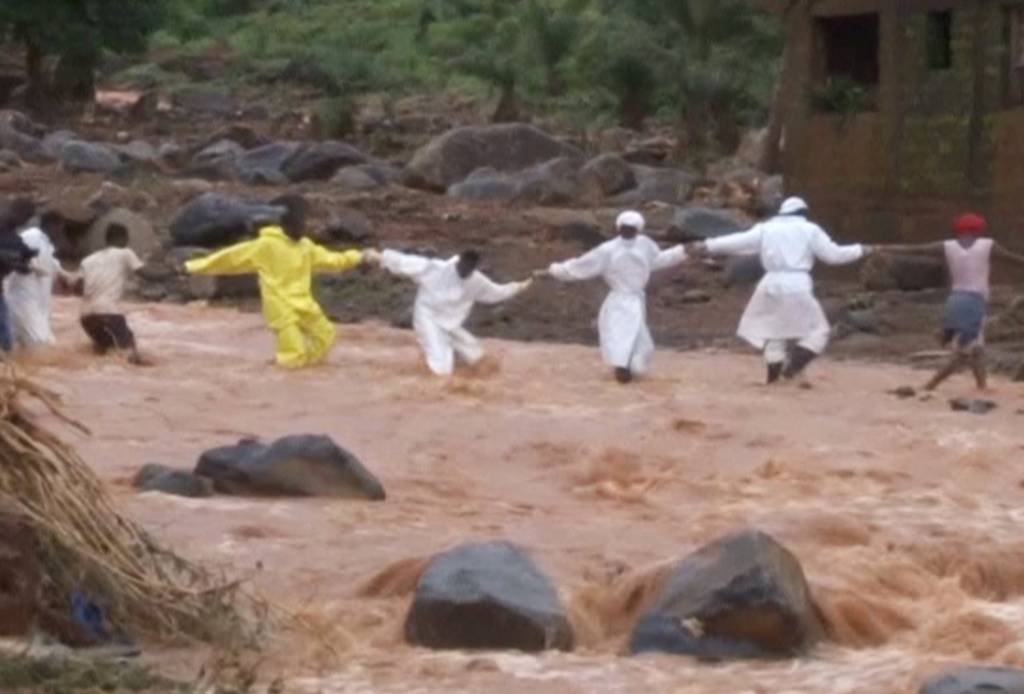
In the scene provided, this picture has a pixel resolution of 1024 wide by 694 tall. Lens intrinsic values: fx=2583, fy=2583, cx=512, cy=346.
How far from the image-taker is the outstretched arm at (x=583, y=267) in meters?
16.4

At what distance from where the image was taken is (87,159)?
3647cm

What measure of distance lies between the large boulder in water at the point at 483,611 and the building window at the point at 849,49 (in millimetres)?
16338

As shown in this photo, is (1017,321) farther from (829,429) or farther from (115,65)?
(115,65)

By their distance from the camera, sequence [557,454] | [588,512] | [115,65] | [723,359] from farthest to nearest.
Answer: [115,65]
[723,359]
[557,454]
[588,512]

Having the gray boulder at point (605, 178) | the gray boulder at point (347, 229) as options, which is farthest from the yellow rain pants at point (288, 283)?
the gray boulder at point (605, 178)

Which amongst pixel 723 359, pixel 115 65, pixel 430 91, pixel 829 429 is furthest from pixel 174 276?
pixel 115 65

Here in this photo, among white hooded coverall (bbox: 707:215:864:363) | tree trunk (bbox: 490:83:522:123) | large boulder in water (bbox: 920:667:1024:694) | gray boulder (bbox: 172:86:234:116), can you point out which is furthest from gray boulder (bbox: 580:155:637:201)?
large boulder in water (bbox: 920:667:1024:694)

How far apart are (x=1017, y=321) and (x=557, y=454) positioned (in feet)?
25.9

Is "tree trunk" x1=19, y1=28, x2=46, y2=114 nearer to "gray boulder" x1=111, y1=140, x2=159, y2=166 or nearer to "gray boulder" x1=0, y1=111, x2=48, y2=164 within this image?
"gray boulder" x1=0, y1=111, x2=48, y2=164

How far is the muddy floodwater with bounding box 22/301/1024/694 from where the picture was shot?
27.4 ft

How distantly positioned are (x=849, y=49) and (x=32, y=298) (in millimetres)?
11127

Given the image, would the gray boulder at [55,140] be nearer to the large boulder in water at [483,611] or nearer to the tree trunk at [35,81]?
the tree trunk at [35,81]

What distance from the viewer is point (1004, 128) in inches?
870

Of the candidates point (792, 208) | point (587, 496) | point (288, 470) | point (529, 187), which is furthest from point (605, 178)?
point (288, 470)
